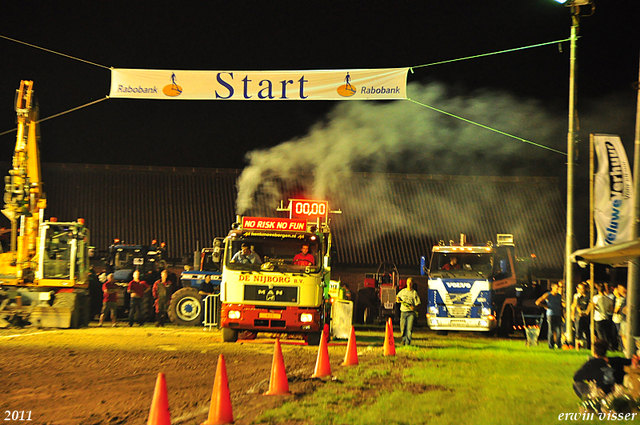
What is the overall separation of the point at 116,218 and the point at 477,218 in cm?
2012

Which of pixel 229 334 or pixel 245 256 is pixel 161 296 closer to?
pixel 229 334

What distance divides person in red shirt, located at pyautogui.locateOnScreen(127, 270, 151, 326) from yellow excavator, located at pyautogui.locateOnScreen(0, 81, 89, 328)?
139cm

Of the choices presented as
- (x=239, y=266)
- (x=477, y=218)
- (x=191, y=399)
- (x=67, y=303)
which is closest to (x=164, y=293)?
(x=67, y=303)

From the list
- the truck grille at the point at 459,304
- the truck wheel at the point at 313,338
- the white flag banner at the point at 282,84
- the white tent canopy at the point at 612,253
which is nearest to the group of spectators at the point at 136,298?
the white flag banner at the point at 282,84

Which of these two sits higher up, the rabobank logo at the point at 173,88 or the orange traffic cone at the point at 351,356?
the rabobank logo at the point at 173,88

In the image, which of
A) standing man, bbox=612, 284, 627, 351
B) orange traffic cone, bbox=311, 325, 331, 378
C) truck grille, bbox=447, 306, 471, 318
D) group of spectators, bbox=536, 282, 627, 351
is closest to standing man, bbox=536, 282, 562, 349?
group of spectators, bbox=536, 282, 627, 351

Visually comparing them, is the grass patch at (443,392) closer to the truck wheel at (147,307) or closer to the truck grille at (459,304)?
the truck grille at (459,304)

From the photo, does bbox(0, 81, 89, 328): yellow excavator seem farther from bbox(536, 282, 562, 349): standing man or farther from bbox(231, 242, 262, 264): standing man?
bbox(536, 282, 562, 349): standing man

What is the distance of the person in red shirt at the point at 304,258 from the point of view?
16.1 meters

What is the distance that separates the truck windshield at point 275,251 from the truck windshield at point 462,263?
6.40 metres

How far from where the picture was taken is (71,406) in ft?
28.1

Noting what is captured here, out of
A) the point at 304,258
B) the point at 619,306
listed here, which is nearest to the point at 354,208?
the point at 304,258

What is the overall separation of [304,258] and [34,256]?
9447mm

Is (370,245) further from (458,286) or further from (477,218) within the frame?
(458,286)
